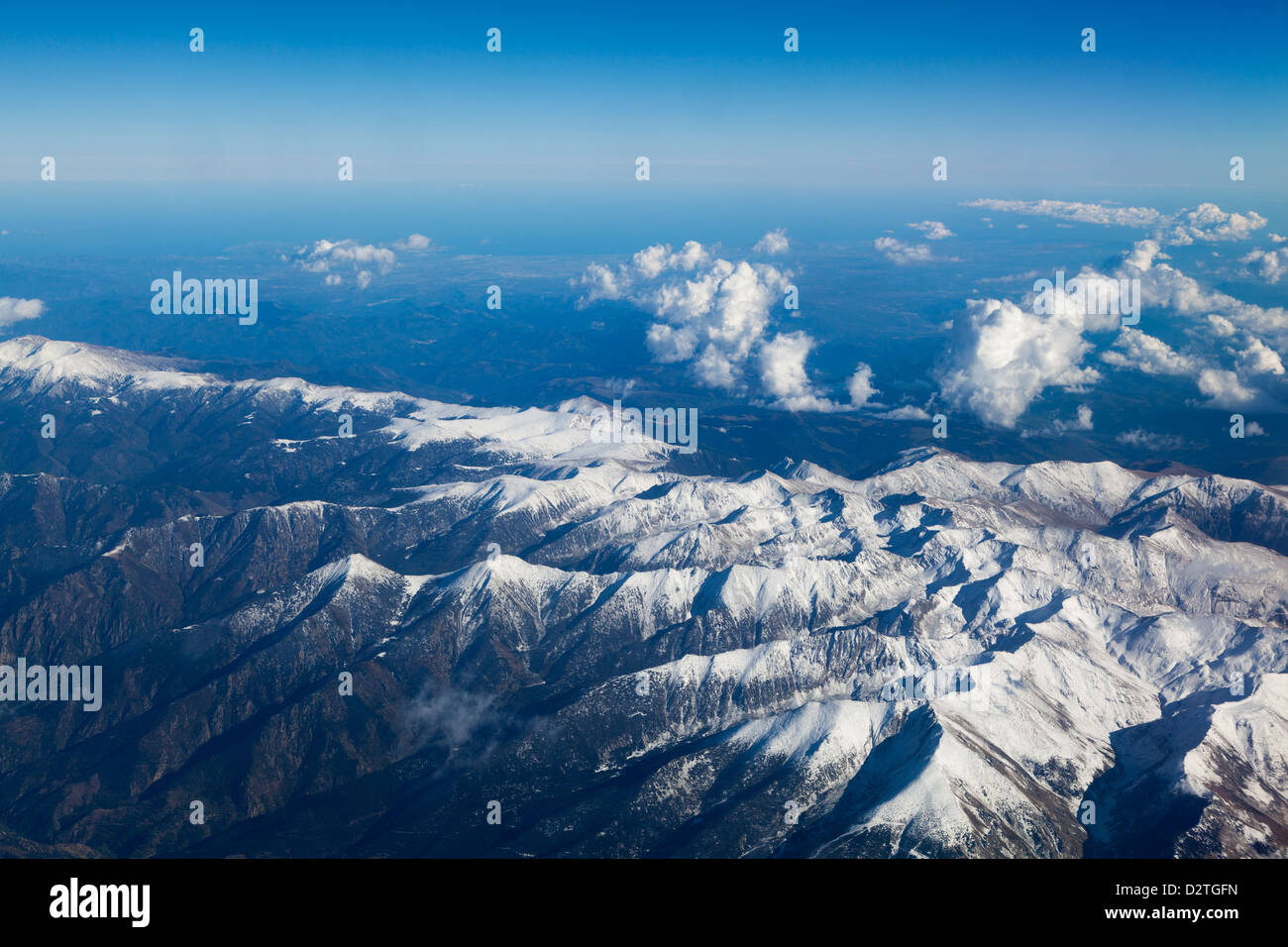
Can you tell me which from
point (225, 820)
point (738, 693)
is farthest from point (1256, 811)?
point (225, 820)

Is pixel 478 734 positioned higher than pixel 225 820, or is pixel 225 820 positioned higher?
Answer: pixel 478 734

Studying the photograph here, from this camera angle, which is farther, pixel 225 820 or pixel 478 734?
pixel 478 734
